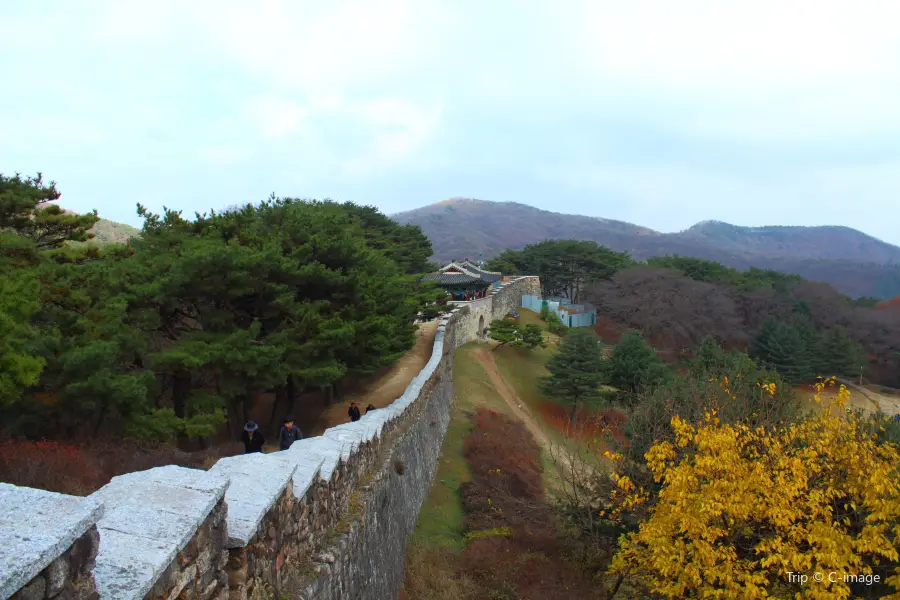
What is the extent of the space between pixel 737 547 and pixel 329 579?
5.54m

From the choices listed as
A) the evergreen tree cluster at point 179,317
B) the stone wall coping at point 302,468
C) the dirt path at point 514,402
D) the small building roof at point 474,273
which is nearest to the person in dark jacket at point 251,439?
the evergreen tree cluster at point 179,317

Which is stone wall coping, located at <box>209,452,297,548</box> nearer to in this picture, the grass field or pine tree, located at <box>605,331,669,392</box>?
the grass field

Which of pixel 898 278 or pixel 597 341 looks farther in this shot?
pixel 898 278

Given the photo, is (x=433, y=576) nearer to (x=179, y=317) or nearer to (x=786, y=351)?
(x=179, y=317)

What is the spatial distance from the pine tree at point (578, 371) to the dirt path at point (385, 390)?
6.17 metres

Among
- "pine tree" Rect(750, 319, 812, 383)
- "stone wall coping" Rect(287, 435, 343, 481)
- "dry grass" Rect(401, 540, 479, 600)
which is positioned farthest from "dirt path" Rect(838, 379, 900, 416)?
"stone wall coping" Rect(287, 435, 343, 481)

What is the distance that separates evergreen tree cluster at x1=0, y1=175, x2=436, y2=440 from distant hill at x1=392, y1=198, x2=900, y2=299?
90854 mm

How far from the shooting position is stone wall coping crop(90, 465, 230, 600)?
2.13m

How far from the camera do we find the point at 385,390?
16.7 meters

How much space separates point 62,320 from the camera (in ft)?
35.4

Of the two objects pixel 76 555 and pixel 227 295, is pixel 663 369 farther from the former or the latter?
pixel 76 555

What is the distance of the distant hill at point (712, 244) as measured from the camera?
340ft

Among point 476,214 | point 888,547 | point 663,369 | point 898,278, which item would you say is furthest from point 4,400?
point 476,214

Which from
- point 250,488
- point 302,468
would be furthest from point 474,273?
point 250,488
